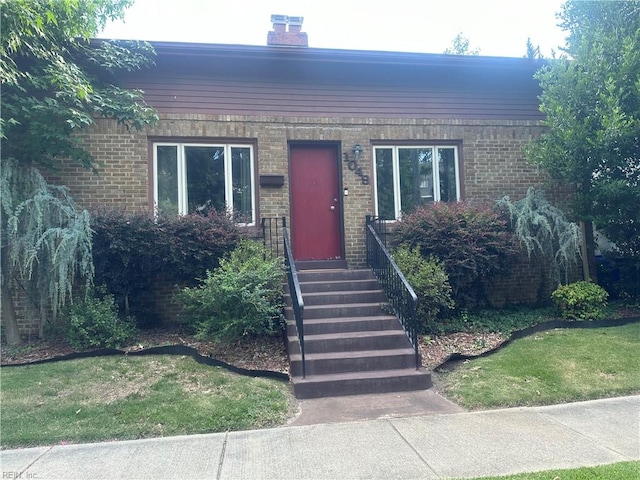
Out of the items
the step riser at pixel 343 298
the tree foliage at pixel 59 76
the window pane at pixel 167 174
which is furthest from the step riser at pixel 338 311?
the tree foliage at pixel 59 76

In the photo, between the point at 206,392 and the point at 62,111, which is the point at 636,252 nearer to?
the point at 206,392

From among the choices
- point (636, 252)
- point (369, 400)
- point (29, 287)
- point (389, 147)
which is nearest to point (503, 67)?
point (389, 147)

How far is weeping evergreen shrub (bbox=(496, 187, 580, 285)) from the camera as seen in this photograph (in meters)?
8.30

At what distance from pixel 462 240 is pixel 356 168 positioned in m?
2.51

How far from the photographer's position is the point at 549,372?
5.80 meters

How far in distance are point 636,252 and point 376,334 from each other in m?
5.93

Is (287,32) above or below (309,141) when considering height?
above

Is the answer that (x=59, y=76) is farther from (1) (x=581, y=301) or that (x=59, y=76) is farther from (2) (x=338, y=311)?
(1) (x=581, y=301)

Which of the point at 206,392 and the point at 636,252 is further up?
the point at 636,252

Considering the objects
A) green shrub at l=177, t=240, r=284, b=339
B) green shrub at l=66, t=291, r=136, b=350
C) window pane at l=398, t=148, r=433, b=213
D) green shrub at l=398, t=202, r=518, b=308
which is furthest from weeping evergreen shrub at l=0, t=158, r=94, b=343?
window pane at l=398, t=148, r=433, b=213

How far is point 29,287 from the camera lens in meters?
7.41

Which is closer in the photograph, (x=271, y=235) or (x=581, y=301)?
(x=581, y=301)

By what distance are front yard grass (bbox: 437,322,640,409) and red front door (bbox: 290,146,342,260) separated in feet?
12.0

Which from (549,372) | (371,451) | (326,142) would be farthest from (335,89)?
(371,451)
